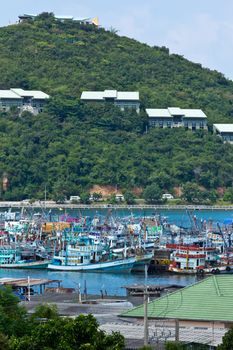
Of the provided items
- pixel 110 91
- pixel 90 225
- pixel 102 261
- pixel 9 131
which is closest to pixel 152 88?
pixel 110 91

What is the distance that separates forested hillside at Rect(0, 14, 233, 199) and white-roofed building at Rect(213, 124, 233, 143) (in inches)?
72.8

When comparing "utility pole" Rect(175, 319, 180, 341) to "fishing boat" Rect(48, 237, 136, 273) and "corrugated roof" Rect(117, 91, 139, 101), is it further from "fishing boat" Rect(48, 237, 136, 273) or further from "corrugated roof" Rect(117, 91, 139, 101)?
"corrugated roof" Rect(117, 91, 139, 101)

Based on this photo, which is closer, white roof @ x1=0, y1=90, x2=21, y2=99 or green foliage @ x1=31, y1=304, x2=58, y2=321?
green foliage @ x1=31, y1=304, x2=58, y2=321

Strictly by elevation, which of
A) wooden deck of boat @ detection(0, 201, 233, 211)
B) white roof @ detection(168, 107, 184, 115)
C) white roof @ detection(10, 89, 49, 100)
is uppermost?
white roof @ detection(10, 89, 49, 100)

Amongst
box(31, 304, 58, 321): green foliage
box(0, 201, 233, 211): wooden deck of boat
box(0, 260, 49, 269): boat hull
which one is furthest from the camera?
box(0, 201, 233, 211): wooden deck of boat

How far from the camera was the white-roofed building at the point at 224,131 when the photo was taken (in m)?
130

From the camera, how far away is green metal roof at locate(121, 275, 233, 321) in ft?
86.7

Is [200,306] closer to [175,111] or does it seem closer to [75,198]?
[75,198]

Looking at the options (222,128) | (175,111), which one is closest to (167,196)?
(175,111)

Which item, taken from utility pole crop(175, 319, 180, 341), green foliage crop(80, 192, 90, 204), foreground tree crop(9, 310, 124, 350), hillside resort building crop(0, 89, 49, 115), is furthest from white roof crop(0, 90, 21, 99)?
foreground tree crop(9, 310, 124, 350)

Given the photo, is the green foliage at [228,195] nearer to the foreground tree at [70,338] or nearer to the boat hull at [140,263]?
the boat hull at [140,263]

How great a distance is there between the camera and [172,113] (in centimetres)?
12744

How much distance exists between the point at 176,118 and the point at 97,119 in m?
8.40

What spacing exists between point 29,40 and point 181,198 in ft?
129
